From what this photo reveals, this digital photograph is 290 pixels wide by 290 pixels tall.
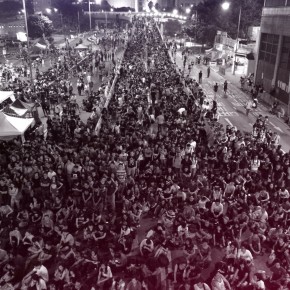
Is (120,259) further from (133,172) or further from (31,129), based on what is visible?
(31,129)

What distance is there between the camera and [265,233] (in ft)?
36.0

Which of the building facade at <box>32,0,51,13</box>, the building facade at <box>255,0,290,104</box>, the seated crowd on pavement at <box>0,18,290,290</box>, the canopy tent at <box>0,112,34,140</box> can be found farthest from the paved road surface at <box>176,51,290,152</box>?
the building facade at <box>32,0,51,13</box>

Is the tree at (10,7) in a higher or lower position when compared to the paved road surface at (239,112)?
higher

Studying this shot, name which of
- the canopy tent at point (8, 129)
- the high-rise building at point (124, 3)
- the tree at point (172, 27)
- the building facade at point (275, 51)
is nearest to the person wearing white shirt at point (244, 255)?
the canopy tent at point (8, 129)

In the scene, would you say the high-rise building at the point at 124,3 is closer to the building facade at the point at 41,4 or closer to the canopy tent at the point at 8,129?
the building facade at the point at 41,4

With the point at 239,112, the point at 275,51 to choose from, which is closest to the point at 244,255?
the point at 239,112

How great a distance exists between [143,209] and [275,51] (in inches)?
1046

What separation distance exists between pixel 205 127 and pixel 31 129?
9.28m

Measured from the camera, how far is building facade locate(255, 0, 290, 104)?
3109cm

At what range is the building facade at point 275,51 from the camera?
31094 mm

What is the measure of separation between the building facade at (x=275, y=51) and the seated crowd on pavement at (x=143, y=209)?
635 inches

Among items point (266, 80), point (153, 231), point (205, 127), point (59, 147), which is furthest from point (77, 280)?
point (266, 80)

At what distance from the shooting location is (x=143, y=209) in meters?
12.7

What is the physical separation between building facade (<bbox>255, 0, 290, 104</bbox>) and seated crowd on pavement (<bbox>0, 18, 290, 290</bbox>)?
16.1m
